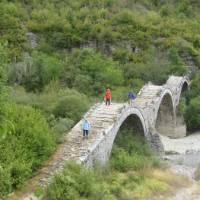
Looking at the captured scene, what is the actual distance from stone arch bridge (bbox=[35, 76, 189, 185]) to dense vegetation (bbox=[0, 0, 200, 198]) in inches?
56.2

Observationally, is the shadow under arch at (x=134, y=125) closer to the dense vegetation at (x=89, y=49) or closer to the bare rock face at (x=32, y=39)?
the dense vegetation at (x=89, y=49)

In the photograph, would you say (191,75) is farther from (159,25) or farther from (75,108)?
(75,108)

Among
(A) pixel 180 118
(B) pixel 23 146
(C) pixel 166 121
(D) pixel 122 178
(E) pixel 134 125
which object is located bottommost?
(C) pixel 166 121

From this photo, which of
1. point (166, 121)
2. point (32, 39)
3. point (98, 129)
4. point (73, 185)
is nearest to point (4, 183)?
point (73, 185)

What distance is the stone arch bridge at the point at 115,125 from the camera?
70.3ft

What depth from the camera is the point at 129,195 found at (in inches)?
854

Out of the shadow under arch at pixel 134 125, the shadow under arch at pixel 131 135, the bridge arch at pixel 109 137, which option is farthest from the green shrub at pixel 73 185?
the shadow under arch at pixel 134 125

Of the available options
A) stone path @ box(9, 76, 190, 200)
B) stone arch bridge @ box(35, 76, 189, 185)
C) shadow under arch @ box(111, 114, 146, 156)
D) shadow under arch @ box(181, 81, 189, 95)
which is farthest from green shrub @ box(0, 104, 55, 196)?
shadow under arch @ box(181, 81, 189, 95)

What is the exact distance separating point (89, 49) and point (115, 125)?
2421cm

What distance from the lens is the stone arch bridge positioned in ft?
70.3

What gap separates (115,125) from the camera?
84.6 feet

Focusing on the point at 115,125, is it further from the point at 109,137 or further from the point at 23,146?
the point at 23,146

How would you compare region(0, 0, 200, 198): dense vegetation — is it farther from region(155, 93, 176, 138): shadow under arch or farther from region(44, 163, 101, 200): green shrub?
region(44, 163, 101, 200): green shrub

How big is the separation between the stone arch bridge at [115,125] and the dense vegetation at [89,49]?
4.68 feet
